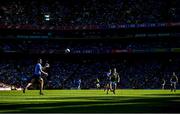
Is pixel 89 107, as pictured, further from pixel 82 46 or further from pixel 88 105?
pixel 82 46

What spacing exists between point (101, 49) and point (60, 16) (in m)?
8.27

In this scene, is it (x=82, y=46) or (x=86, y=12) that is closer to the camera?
(x=82, y=46)

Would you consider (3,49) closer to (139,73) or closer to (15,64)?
(15,64)

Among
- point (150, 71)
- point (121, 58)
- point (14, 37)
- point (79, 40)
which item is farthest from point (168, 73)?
point (14, 37)

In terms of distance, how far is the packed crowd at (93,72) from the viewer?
184 ft

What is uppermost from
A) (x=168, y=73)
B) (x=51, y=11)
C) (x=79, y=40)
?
(x=51, y=11)

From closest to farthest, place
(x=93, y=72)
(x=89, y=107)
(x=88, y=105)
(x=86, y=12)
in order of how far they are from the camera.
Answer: (x=89, y=107)
(x=88, y=105)
(x=93, y=72)
(x=86, y=12)

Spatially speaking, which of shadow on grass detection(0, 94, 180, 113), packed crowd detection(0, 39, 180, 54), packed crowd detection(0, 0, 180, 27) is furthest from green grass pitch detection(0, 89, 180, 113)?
packed crowd detection(0, 0, 180, 27)

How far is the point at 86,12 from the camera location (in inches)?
2542

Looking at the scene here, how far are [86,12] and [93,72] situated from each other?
1043cm

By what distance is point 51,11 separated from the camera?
64.9 m

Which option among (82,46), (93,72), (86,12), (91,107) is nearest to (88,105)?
(91,107)

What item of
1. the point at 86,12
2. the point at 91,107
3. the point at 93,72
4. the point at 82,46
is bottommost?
the point at 91,107

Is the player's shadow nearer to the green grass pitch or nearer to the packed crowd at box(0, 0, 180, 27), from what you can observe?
the green grass pitch
